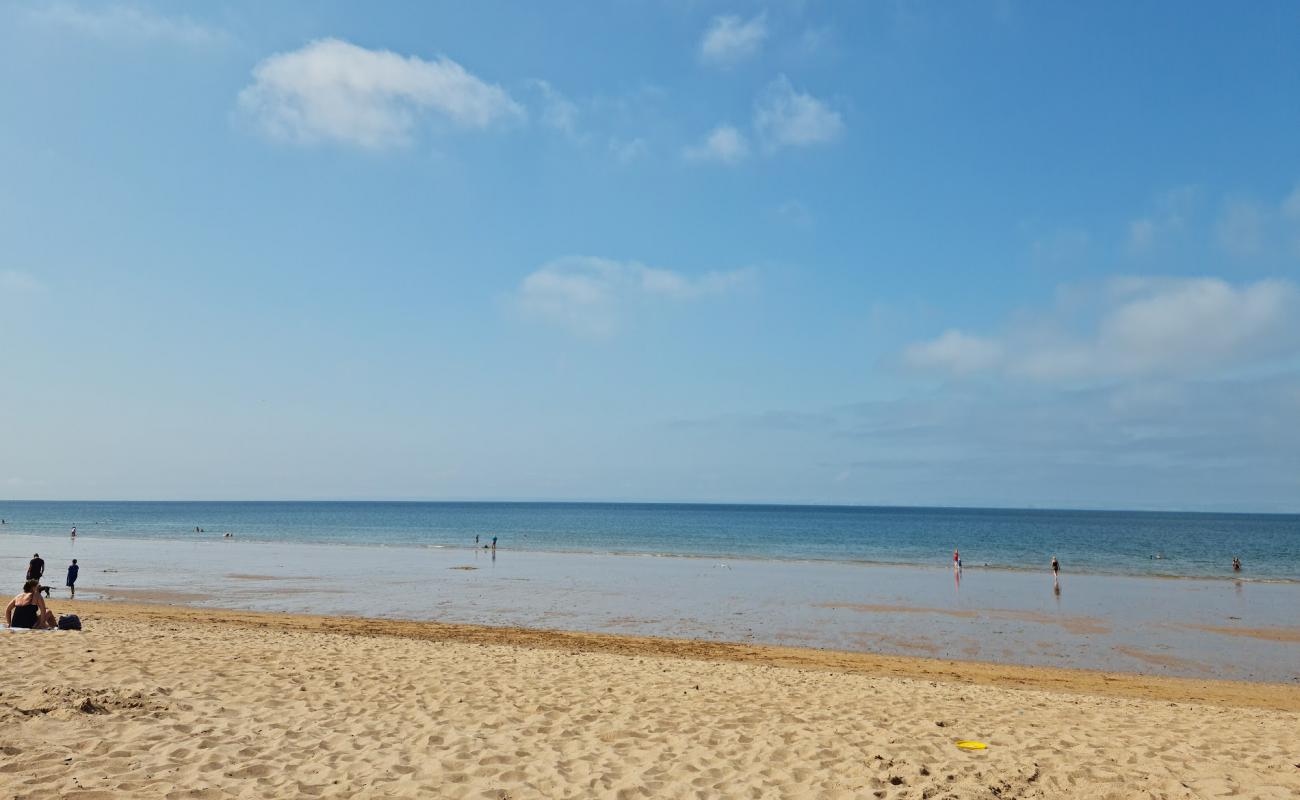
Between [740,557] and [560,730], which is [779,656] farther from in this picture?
[740,557]

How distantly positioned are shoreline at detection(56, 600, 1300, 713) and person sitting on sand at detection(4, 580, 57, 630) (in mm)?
4240

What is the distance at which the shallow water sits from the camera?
22.6 meters

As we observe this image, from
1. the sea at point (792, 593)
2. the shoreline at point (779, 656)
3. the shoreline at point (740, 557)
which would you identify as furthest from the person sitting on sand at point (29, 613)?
the shoreline at point (740, 557)

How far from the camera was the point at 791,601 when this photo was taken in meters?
32.1

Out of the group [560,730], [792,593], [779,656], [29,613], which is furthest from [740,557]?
[560,730]

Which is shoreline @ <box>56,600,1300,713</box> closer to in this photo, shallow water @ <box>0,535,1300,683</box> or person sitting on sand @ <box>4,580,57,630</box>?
shallow water @ <box>0,535,1300,683</box>

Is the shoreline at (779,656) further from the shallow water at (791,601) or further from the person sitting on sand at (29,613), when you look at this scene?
the person sitting on sand at (29,613)

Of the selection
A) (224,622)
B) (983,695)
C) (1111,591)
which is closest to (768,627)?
(983,695)

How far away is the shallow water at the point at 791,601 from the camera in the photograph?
22641mm

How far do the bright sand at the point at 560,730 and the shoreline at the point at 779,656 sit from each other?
0.91 metres

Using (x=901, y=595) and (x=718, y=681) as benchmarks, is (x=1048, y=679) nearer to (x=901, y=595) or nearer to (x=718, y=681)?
(x=718, y=681)

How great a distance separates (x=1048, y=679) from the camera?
17.3m

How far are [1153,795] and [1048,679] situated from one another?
410 inches

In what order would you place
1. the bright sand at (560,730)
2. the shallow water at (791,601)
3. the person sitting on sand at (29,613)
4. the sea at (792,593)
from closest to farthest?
1. the bright sand at (560,730)
2. the person sitting on sand at (29,613)
3. the shallow water at (791,601)
4. the sea at (792,593)
